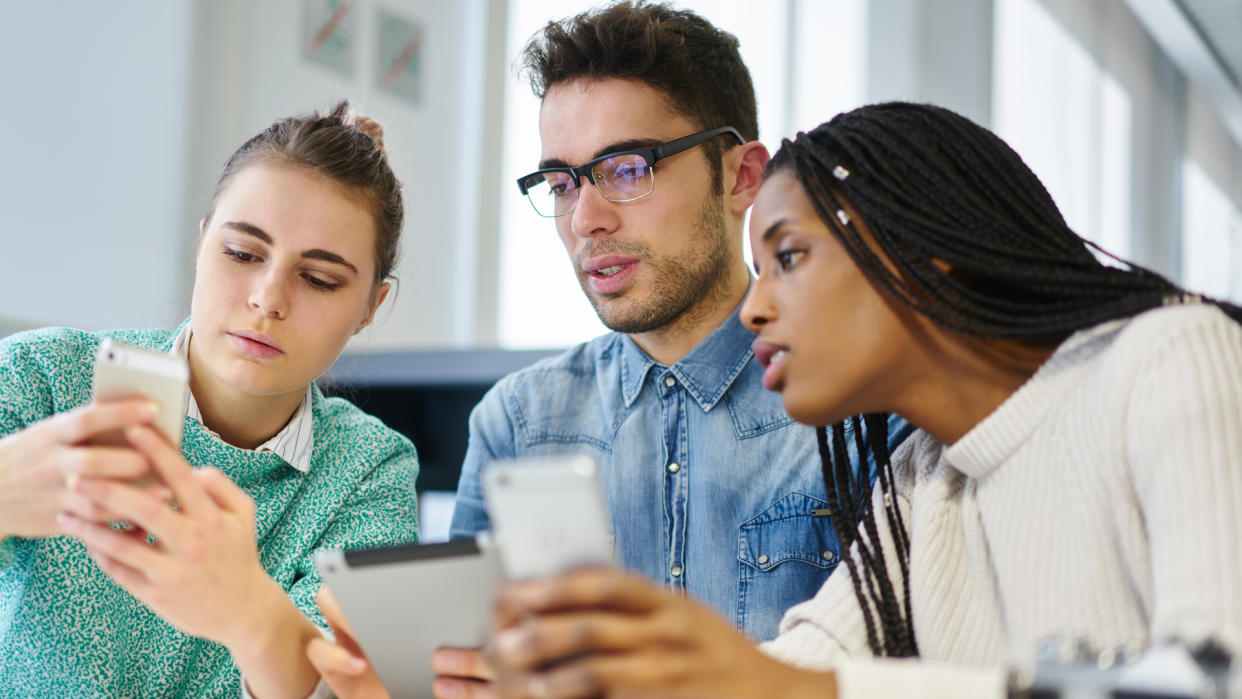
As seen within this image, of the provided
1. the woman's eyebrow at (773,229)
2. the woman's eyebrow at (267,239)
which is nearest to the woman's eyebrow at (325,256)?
the woman's eyebrow at (267,239)

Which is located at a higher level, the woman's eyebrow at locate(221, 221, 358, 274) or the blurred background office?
the blurred background office

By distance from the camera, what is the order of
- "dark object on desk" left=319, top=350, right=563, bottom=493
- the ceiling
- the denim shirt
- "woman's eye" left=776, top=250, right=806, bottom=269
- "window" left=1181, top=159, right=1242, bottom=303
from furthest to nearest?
1. "window" left=1181, top=159, right=1242, bottom=303
2. the ceiling
3. "dark object on desk" left=319, top=350, right=563, bottom=493
4. the denim shirt
5. "woman's eye" left=776, top=250, right=806, bottom=269

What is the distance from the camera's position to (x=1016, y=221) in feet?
3.30

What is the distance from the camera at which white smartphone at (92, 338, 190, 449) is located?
31.6 inches

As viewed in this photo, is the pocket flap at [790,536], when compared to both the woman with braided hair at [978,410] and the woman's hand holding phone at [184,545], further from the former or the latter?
the woman's hand holding phone at [184,545]

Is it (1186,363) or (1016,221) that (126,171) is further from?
(1186,363)

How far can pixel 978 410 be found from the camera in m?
1.02

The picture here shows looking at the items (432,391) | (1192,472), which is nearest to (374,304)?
(432,391)

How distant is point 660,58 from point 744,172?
235mm

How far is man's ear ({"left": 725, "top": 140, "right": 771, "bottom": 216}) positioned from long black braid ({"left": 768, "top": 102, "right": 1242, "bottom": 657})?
60 cm

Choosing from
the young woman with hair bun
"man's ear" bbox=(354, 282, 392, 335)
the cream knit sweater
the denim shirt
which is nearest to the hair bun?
the young woman with hair bun

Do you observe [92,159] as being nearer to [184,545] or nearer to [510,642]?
[184,545]

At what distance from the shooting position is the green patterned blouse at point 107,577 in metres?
1.24

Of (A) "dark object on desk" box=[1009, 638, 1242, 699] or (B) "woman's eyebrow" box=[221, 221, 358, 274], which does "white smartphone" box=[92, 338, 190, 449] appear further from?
(A) "dark object on desk" box=[1009, 638, 1242, 699]
